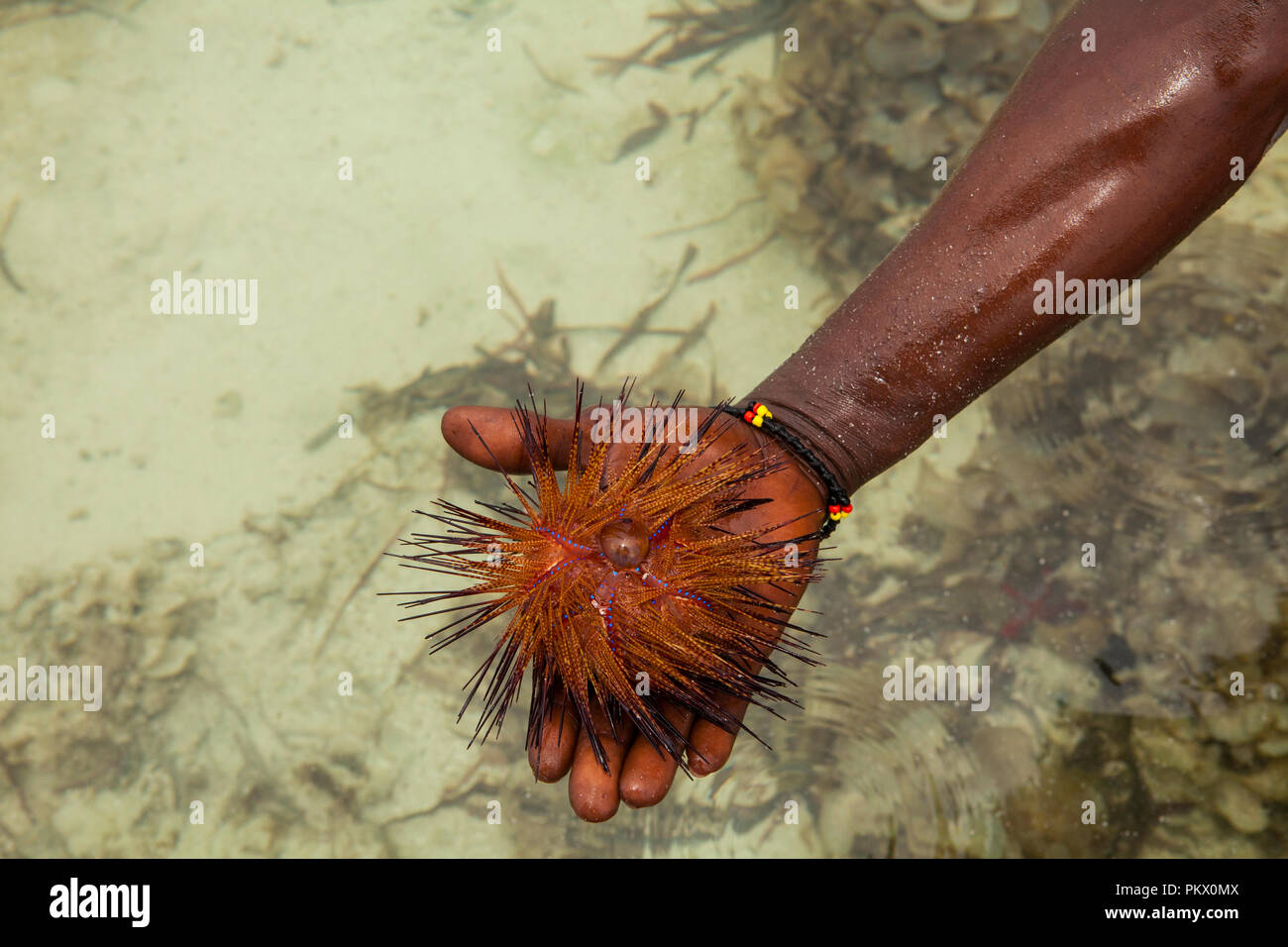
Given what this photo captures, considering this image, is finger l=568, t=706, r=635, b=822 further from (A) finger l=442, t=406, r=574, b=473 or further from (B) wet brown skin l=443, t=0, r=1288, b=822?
(A) finger l=442, t=406, r=574, b=473

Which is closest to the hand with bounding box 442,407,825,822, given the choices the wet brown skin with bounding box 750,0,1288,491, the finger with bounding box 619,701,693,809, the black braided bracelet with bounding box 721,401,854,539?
the finger with bounding box 619,701,693,809

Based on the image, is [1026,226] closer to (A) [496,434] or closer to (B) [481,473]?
(A) [496,434]

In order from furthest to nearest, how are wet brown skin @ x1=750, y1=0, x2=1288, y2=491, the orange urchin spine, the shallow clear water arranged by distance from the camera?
the shallow clear water → wet brown skin @ x1=750, y1=0, x2=1288, y2=491 → the orange urchin spine

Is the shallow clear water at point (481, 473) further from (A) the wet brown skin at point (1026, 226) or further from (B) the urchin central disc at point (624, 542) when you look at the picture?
(B) the urchin central disc at point (624, 542)

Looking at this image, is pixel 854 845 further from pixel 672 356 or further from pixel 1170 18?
pixel 1170 18

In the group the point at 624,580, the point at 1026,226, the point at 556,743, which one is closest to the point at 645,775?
the point at 556,743

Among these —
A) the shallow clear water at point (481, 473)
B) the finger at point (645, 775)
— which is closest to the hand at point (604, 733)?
the finger at point (645, 775)
